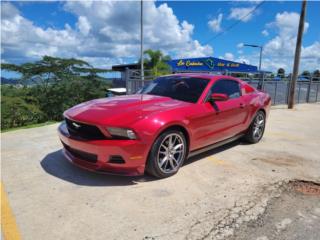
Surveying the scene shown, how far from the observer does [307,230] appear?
8.86ft

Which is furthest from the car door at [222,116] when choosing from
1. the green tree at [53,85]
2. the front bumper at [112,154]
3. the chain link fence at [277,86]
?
the green tree at [53,85]

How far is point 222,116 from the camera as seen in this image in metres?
4.71

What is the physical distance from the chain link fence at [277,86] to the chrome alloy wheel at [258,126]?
6173mm

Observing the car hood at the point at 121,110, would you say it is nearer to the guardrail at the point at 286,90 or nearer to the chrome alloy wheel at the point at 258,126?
the chrome alloy wheel at the point at 258,126

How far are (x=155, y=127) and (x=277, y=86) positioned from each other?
12297 millimetres

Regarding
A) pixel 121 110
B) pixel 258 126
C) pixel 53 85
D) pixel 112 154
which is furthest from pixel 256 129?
pixel 53 85

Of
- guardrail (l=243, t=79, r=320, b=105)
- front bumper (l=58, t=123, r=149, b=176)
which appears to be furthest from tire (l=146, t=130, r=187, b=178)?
guardrail (l=243, t=79, r=320, b=105)

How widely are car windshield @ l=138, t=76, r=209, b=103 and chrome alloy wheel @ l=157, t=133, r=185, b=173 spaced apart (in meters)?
0.80

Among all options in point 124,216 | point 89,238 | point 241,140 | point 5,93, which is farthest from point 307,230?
point 5,93

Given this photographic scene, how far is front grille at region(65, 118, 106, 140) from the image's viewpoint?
354 cm

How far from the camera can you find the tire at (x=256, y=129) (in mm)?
5738

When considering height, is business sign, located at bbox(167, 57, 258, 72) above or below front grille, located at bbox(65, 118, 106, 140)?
above

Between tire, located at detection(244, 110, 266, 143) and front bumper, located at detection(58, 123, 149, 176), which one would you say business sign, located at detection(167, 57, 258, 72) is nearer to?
tire, located at detection(244, 110, 266, 143)

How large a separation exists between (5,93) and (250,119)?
28.5 feet
